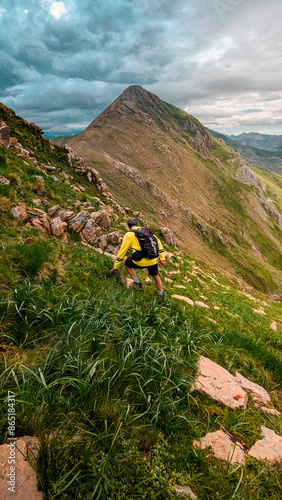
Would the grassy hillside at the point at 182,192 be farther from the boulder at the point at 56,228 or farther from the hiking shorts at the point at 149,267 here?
the hiking shorts at the point at 149,267

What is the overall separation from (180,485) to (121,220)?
57.9ft

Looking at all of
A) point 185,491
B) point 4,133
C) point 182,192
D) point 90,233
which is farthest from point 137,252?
point 182,192

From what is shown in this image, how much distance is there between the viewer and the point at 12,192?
25.9ft

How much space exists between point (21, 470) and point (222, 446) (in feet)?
8.10

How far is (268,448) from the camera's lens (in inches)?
118

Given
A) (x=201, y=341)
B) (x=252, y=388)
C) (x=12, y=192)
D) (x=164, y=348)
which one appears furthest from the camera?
(x=12, y=192)

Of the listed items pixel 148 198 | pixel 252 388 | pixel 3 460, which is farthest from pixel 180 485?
pixel 148 198

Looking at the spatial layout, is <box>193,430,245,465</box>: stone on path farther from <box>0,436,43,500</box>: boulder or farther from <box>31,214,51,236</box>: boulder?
<box>31,214,51,236</box>: boulder

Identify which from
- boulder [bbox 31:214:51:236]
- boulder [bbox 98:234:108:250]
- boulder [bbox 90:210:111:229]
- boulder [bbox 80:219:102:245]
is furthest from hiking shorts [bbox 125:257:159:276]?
boulder [bbox 90:210:111:229]

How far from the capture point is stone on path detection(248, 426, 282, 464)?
9.35 feet

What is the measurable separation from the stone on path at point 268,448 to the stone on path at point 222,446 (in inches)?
7.6

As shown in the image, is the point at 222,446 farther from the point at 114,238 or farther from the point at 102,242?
the point at 114,238

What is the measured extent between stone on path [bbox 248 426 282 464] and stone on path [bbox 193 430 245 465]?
0.19 m

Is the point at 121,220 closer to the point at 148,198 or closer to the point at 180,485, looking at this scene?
the point at 180,485
